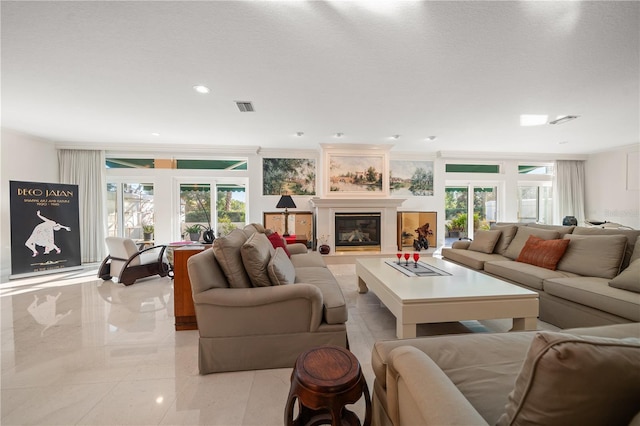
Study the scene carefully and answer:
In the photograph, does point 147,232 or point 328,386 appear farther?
point 147,232

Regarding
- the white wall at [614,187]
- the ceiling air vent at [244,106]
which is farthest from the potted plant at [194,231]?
the white wall at [614,187]

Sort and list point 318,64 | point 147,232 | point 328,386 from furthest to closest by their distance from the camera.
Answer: point 147,232 → point 318,64 → point 328,386

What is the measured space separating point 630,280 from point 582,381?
260 centimetres

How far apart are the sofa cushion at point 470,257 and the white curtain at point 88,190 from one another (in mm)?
6750

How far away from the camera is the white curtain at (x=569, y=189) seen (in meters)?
6.52

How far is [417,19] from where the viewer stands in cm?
186

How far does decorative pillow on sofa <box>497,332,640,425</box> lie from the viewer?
0.55 metres

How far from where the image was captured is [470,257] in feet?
12.0

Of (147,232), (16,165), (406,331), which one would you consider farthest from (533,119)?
(16,165)

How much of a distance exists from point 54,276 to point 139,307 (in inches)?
108

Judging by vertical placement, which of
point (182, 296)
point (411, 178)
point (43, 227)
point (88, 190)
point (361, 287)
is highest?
point (411, 178)

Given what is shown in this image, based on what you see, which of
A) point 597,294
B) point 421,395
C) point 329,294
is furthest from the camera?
point 597,294

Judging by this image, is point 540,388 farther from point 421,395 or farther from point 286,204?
point 286,204

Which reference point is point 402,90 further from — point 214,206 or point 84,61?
point 214,206
